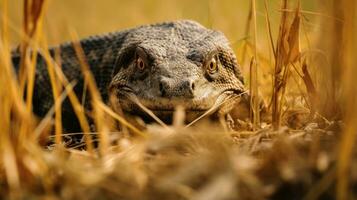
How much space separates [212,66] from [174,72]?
47 cm

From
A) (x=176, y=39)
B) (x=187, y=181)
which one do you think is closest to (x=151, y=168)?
(x=187, y=181)

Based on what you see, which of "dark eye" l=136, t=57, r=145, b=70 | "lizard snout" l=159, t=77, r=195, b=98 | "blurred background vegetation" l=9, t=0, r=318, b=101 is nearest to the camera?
"lizard snout" l=159, t=77, r=195, b=98

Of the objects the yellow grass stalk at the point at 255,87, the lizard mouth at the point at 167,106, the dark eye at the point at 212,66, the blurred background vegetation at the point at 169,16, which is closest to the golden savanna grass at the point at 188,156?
the yellow grass stalk at the point at 255,87

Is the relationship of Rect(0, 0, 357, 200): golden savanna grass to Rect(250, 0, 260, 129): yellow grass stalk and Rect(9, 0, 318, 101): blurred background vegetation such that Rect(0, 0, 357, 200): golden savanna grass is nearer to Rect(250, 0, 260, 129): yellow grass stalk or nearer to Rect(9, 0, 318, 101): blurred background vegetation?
Rect(250, 0, 260, 129): yellow grass stalk

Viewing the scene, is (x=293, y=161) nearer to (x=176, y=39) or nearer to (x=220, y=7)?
(x=176, y=39)

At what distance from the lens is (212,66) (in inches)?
163

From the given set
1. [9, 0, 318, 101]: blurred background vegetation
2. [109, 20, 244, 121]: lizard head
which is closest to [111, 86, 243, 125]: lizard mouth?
[109, 20, 244, 121]: lizard head

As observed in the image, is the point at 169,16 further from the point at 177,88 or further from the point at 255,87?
the point at 177,88

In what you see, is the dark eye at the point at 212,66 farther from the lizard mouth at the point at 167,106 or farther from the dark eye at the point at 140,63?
the dark eye at the point at 140,63

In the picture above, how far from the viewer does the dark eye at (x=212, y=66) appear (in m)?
4.10

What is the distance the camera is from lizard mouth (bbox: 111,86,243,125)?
11.6 feet

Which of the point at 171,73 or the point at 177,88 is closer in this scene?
the point at 177,88

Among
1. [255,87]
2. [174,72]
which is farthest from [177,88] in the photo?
[255,87]

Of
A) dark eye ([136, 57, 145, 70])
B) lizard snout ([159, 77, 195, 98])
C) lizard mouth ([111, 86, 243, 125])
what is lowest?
lizard mouth ([111, 86, 243, 125])
